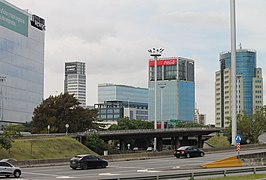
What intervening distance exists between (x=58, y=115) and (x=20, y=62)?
143 ft

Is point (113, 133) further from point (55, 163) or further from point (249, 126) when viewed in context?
point (55, 163)

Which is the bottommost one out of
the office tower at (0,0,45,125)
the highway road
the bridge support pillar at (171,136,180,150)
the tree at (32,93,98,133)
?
the bridge support pillar at (171,136,180,150)

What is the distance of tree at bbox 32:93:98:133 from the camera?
411ft

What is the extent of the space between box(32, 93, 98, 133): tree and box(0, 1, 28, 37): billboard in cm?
3661

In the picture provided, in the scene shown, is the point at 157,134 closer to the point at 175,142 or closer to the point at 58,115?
the point at 175,142

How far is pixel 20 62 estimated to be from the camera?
16400cm

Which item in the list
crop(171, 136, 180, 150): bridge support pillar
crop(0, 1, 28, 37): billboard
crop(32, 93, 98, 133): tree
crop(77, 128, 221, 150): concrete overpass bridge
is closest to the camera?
crop(32, 93, 98, 133): tree

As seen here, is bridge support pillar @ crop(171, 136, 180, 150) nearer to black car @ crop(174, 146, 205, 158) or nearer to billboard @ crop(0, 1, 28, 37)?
billboard @ crop(0, 1, 28, 37)

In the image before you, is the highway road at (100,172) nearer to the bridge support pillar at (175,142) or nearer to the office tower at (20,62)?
the office tower at (20,62)

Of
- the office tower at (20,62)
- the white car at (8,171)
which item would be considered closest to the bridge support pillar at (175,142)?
the office tower at (20,62)

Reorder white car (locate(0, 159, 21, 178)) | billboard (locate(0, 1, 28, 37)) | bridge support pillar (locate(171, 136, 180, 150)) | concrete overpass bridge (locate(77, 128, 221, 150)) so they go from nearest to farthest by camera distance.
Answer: white car (locate(0, 159, 21, 178)) → concrete overpass bridge (locate(77, 128, 221, 150)) → billboard (locate(0, 1, 28, 37)) → bridge support pillar (locate(171, 136, 180, 150))

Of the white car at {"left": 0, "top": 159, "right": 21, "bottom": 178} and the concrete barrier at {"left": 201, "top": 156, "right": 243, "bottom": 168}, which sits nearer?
the white car at {"left": 0, "top": 159, "right": 21, "bottom": 178}

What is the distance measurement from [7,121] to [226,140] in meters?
63.4

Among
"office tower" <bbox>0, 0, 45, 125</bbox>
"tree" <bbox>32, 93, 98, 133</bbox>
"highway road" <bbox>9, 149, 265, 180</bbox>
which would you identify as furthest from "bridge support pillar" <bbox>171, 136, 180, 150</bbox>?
"highway road" <bbox>9, 149, 265, 180</bbox>
